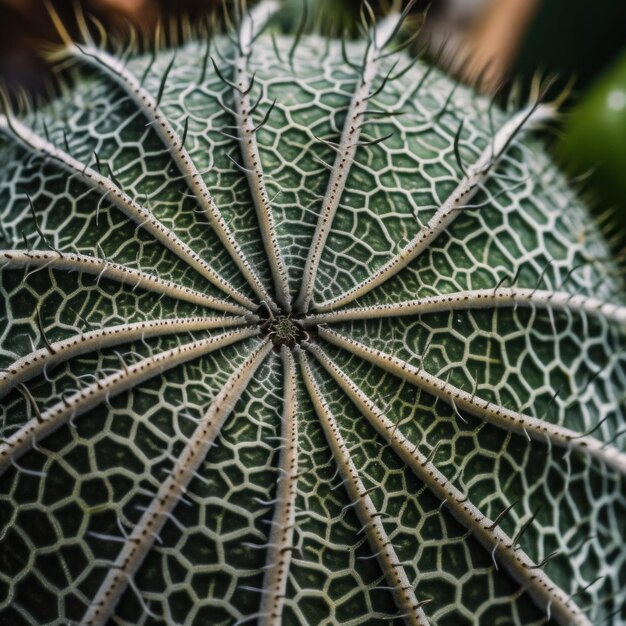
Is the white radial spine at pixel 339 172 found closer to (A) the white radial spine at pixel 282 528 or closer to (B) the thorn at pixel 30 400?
(A) the white radial spine at pixel 282 528

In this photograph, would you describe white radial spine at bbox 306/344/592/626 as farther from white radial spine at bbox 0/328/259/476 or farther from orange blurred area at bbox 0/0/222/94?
orange blurred area at bbox 0/0/222/94

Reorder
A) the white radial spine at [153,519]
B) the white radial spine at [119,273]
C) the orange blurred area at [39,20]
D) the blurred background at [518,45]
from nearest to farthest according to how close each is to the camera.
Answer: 1. the white radial spine at [153,519]
2. the white radial spine at [119,273]
3. the blurred background at [518,45]
4. the orange blurred area at [39,20]

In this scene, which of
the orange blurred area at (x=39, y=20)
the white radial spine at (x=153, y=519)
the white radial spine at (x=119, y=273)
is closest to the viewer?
the white radial spine at (x=153, y=519)

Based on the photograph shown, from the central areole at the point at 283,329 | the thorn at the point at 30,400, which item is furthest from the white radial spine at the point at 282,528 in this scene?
the thorn at the point at 30,400

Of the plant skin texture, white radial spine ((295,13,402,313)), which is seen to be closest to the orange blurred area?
the plant skin texture

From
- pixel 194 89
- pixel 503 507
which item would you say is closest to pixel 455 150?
pixel 194 89

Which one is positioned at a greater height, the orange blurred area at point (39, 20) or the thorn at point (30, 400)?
the orange blurred area at point (39, 20)

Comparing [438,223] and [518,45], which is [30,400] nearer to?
[438,223]
